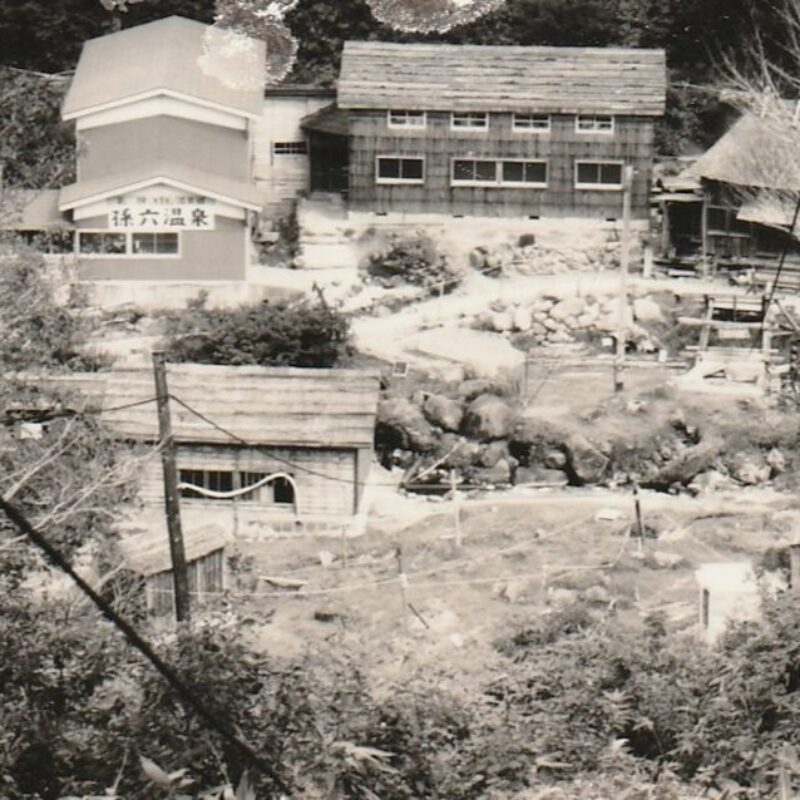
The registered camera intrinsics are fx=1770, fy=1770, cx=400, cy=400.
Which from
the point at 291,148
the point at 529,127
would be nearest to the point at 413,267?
the point at 529,127

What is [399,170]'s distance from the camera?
2652cm

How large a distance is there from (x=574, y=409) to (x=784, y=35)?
401 inches

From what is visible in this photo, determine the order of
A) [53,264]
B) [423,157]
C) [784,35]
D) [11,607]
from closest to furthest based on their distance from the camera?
[11,607]
[53,264]
[423,157]
[784,35]

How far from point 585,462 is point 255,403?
3.90 metres

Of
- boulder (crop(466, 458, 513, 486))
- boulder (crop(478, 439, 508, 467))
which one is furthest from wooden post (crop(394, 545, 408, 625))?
boulder (crop(478, 439, 508, 467))

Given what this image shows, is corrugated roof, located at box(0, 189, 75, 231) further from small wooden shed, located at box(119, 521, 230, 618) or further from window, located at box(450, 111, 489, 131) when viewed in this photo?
small wooden shed, located at box(119, 521, 230, 618)

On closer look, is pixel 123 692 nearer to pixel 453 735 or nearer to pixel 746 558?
pixel 453 735

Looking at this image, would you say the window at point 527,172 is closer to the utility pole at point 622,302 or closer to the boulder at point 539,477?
the utility pole at point 622,302

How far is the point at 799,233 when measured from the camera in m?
23.8

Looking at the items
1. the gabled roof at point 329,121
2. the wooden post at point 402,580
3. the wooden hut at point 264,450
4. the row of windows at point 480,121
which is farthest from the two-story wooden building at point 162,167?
the wooden post at point 402,580

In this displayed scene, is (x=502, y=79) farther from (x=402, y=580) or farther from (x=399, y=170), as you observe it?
(x=402, y=580)

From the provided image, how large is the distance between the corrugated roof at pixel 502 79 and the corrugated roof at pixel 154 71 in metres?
1.71

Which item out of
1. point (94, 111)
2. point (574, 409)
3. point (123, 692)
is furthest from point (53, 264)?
point (123, 692)

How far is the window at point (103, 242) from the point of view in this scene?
24.2 meters
